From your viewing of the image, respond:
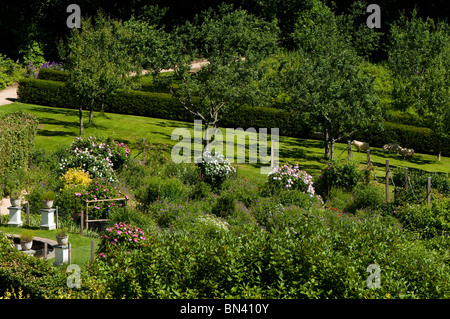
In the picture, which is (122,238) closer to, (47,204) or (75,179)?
(47,204)

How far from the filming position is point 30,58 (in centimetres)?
3838

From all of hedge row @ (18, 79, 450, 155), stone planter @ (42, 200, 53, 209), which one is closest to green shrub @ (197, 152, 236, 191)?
stone planter @ (42, 200, 53, 209)

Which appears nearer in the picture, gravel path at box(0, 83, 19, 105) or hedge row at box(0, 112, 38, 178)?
hedge row at box(0, 112, 38, 178)

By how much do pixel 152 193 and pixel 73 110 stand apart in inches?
603

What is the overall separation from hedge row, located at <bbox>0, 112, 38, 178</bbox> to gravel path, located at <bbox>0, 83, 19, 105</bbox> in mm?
12045

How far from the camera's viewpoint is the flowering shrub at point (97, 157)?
1784 cm

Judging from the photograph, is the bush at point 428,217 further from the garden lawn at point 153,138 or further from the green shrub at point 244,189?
the garden lawn at point 153,138

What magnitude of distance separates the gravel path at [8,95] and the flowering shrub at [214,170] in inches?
639

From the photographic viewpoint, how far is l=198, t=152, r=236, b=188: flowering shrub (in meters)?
18.3

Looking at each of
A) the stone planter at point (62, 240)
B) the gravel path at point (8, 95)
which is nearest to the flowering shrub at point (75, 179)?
the stone planter at point (62, 240)

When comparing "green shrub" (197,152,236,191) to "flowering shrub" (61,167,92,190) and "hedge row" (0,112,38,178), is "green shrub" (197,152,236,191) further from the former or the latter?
"hedge row" (0,112,38,178)

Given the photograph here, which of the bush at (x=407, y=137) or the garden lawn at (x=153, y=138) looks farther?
the bush at (x=407, y=137)

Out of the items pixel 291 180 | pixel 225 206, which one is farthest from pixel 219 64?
pixel 225 206
